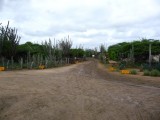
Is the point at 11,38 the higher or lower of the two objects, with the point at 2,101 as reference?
higher

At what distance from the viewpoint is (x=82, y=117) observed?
8.72 metres

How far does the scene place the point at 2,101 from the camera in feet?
36.4

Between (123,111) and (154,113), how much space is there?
92 centimetres

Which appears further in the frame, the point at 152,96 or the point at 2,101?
the point at 152,96

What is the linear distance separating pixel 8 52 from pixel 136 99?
2910 centimetres

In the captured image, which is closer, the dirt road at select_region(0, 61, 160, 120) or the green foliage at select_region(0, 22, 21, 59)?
the dirt road at select_region(0, 61, 160, 120)

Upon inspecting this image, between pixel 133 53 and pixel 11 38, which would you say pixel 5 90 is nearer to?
pixel 11 38

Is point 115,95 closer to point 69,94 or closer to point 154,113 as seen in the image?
point 69,94

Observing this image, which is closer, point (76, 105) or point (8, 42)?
point (76, 105)

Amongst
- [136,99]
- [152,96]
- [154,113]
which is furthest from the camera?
[152,96]

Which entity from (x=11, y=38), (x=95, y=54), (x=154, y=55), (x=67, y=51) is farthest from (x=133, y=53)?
(x=95, y=54)

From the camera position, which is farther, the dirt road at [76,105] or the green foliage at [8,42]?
the green foliage at [8,42]

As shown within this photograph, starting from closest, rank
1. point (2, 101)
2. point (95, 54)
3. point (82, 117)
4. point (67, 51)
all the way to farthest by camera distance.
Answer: point (82, 117) → point (2, 101) → point (67, 51) → point (95, 54)

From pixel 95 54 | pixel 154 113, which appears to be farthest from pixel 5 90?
pixel 95 54
